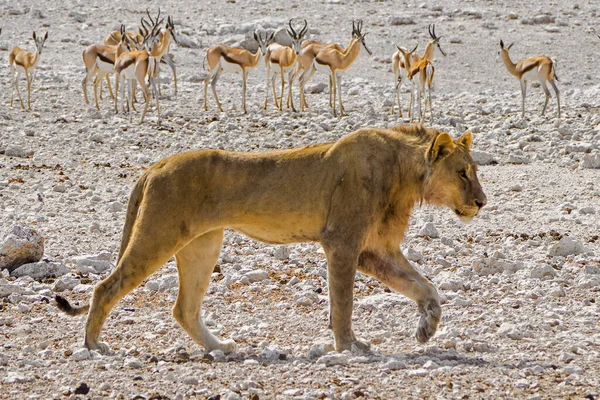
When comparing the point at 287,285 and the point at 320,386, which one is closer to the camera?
the point at 320,386

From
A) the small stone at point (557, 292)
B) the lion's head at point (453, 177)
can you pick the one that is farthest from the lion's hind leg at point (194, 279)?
the small stone at point (557, 292)

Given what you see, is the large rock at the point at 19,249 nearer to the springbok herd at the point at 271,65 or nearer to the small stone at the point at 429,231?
the small stone at the point at 429,231

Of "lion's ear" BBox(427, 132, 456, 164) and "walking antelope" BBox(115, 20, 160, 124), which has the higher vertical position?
"lion's ear" BBox(427, 132, 456, 164)

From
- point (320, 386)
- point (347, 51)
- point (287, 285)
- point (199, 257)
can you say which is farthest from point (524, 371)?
point (347, 51)

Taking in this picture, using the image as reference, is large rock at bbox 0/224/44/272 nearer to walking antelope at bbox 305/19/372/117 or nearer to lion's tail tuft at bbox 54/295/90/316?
lion's tail tuft at bbox 54/295/90/316

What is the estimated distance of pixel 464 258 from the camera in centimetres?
1046

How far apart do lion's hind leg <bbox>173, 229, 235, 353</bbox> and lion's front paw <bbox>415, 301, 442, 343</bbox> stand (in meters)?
1.48

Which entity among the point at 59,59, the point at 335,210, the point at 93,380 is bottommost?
the point at 59,59

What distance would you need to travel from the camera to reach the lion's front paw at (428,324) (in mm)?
7148

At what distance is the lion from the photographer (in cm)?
723

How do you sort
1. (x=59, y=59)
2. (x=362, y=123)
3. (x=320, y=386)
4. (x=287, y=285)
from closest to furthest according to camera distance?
(x=320, y=386) < (x=287, y=285) < (x=362, y=123) < (x=59, y=59)

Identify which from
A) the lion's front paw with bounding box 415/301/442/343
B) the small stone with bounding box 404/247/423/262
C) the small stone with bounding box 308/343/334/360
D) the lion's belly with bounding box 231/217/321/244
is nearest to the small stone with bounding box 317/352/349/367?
the small stone with bounding box 308/343/334/360

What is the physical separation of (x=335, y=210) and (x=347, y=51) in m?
21.5

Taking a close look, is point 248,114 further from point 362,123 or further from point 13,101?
point 13,101
